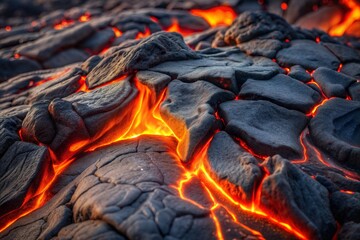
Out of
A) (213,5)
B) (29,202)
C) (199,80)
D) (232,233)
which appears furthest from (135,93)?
(213,5)

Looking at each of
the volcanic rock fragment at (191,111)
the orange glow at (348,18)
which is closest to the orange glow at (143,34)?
the volcanic rock fragment at (191,111)

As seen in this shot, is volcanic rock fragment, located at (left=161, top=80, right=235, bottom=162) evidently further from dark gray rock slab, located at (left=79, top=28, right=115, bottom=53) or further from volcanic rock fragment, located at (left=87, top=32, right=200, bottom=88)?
dark gray rock slab, located at (left=79, top=28, right=115, bottom=53)

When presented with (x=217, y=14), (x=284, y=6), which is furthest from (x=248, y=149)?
(x=284, y=6)

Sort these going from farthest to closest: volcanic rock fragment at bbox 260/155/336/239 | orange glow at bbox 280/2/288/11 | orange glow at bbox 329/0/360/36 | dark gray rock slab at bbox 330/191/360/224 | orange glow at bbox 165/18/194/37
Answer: orange glow at bbox 280/2/288/11, orange glow at bbox 165/18/194/37, orange glow at bbox 329/0/360/36, dark gray rock slab at bbox 330/191/360/224, volcanic rock fragment at bbox 260/155/336/239

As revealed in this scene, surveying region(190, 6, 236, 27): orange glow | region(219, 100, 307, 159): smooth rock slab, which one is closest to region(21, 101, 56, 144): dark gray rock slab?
region(219, 100, 307, 159): smooth rock slab

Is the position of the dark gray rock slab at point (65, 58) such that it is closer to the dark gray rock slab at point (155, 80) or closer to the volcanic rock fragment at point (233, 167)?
the dark gray rock slab at point (155, 80)

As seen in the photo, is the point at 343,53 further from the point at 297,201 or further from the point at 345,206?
the point at 297,201
